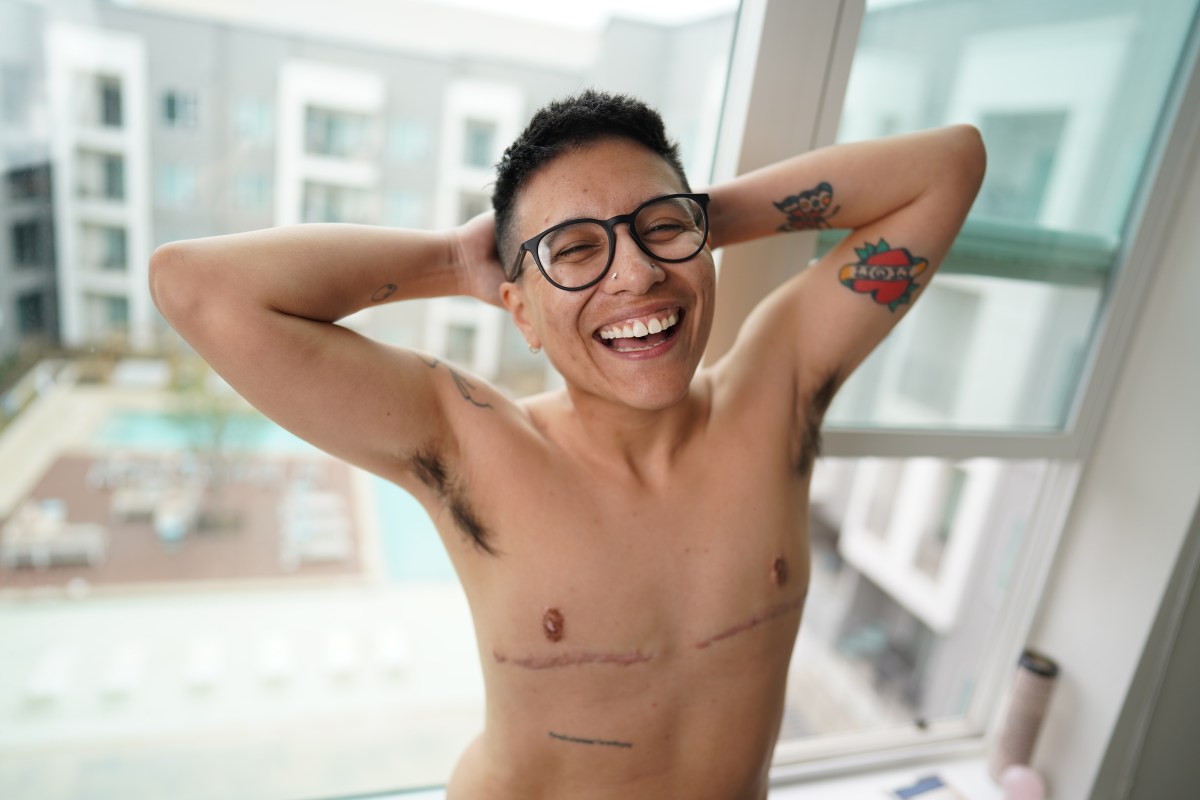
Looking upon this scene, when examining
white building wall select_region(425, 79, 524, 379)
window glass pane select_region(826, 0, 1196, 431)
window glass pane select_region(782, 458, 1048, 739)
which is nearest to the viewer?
white building wall select_region(425, 79, 524, 379)

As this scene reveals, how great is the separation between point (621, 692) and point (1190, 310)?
1.50 meters

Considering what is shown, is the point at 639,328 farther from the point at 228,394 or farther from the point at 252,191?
the point at 228,394

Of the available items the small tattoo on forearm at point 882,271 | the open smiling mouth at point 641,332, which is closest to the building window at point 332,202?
the open smiling mouth at point 641,332

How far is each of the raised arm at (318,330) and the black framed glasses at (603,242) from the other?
0.18 meters

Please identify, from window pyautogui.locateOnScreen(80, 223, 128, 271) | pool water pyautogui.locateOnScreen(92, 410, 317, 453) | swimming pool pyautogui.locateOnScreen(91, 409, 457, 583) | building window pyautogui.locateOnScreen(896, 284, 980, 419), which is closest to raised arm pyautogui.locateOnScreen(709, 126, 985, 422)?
building window pyautogui.locateOnScreen(896, 284, 980, 419)

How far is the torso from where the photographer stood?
3.28ft

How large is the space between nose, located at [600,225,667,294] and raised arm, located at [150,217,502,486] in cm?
26

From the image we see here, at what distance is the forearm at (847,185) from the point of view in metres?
1.13

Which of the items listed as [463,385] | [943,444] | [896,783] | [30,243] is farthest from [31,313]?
[896,783]

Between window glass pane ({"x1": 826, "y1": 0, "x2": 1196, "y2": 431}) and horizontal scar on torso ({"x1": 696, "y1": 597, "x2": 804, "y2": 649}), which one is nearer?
horizontal scar on torso ({"x1": 696, "y1": 597, "x2": 804, "y2": 649})

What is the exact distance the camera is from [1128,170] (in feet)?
5.34

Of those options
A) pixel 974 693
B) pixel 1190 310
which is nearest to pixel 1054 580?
pixel 974 693

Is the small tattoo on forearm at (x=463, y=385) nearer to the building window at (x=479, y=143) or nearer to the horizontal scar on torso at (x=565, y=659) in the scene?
the horizontal scar on torso at (x=565, y=659)

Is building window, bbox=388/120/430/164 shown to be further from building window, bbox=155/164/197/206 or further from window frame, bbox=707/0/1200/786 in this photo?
window frame, bbox=707/0/1200/786
